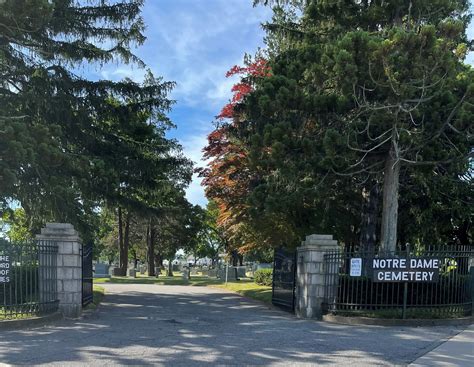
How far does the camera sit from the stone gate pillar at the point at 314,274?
13758 mm

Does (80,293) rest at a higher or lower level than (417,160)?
lower

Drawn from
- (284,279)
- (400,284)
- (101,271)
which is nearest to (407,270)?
(400,284)

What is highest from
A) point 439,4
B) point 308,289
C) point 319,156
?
point 439,4

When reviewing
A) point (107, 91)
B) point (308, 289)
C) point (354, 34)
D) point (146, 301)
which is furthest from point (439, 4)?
point (146, 301)

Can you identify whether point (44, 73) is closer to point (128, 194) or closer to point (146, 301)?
point (128, 194)

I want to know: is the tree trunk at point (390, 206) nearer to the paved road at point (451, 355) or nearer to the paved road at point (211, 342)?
the paved road at point (211, 342)

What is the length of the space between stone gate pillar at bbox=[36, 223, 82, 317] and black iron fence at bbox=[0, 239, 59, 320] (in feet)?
0.43

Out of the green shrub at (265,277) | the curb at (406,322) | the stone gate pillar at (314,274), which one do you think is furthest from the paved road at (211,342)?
the green shrub at (265,277)

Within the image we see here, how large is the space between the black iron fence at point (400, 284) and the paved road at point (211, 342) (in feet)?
3.27

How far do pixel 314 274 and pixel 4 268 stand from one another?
742cm

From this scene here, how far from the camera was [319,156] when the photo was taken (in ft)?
46.8

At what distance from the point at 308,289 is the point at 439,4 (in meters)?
8.48

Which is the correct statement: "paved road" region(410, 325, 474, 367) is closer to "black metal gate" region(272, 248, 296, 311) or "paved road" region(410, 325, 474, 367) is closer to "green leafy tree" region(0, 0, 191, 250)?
"black metal gate" region(272, 248, 296, 311)

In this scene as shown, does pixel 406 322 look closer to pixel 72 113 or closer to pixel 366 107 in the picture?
pixel 366 107
